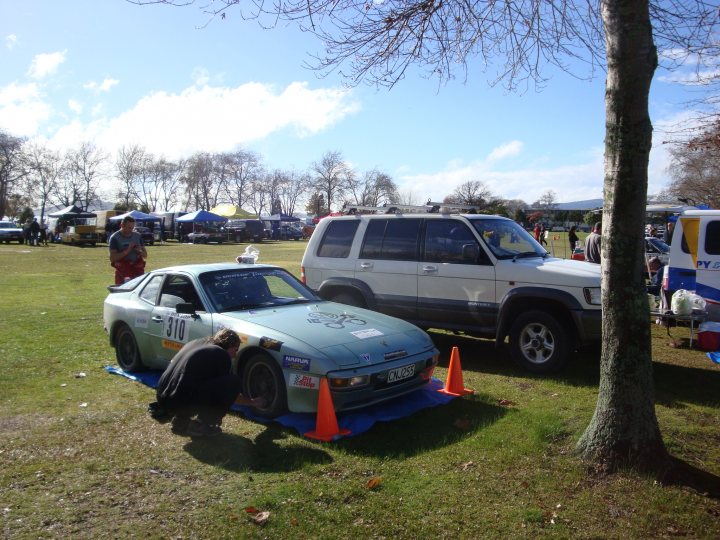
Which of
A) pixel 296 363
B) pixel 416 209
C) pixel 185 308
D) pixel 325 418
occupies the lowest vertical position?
pixel 325 418

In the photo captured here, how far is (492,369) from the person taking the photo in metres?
7.71

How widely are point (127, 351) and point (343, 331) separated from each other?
317 cm

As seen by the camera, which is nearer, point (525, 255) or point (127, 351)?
point (127, 351)

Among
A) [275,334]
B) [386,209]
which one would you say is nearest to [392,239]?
[386,209]

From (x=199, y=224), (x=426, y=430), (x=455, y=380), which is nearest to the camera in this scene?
(x=426, y=430)

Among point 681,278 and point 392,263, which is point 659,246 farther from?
point 392,263

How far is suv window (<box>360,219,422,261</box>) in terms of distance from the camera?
8492mm

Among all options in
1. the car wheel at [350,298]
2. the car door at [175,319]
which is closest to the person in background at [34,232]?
the car wheel at [350,298]

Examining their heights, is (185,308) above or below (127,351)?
above

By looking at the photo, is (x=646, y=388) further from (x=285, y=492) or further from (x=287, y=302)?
(x=287, y=302)

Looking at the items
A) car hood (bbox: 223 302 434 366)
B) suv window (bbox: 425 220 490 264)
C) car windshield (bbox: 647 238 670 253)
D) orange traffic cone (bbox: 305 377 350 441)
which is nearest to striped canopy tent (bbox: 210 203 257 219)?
car windshield (bbox: 647 238 670 253)

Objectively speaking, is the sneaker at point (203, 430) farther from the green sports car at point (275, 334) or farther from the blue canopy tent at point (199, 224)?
the blue canopy tent at point (199, 224)

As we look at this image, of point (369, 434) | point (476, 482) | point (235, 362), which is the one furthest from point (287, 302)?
point (476, 482)

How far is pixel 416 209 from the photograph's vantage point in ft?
30.2
